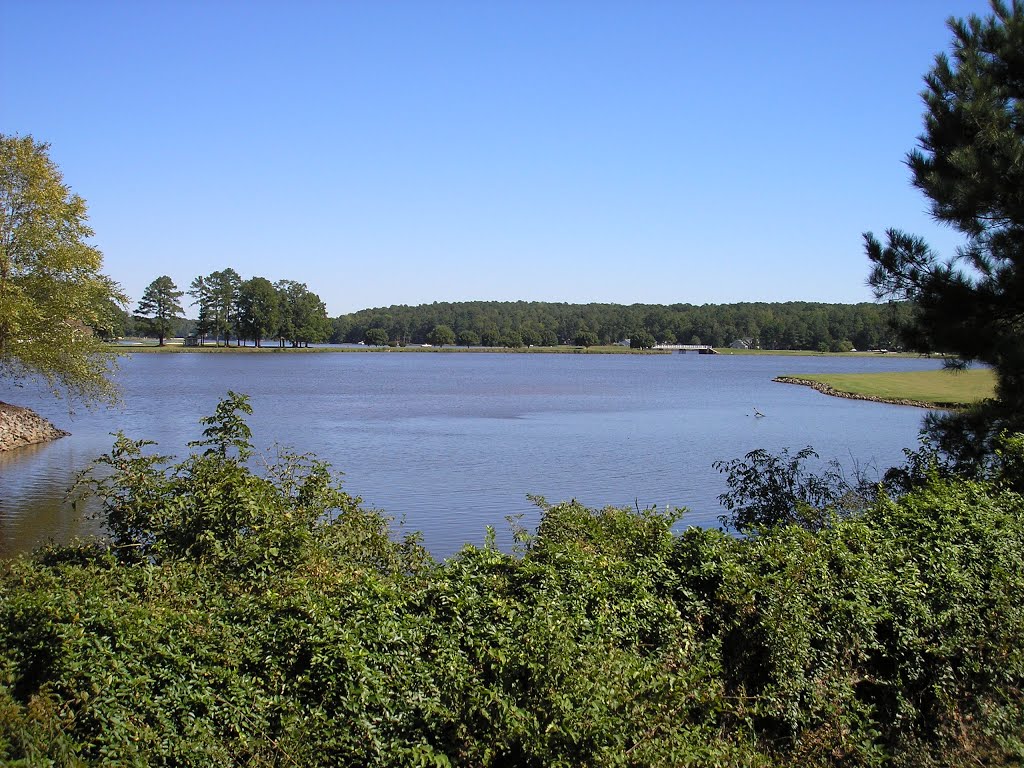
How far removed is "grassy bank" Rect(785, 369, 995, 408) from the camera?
56.4 metres

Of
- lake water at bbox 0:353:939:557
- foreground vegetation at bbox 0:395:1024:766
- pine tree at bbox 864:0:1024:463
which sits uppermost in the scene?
pine tree at bbox 864:0:1024:463

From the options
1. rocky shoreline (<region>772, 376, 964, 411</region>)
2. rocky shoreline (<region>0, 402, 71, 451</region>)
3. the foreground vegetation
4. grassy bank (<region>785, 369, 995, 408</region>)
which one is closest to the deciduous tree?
rocky shoreline (<region>0, 402, 71, 451</region>)

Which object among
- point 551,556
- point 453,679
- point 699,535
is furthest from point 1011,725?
point 453,679

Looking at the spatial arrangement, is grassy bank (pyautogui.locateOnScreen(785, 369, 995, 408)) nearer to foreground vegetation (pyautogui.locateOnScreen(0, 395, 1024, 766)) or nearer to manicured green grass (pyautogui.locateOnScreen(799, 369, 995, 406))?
manicured green grass (pyautogui.locateOnScreen(799, 369, 995, 406))

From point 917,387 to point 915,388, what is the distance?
138cm

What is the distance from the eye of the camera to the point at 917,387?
2643 inches

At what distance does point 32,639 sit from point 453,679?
2.38 meters

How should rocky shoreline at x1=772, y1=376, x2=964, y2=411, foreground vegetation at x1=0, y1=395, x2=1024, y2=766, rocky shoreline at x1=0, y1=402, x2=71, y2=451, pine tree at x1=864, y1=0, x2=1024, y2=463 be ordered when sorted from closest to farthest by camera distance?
foreground vegetation at x1=0, y1=395, x2=1024, y2=766, pine tree at x1=864, y1=0, x2=1024, y2=463, rocky shoreline at x1=0, y1=402, x2=71, y2=451, rocky shoreline at x1=772, y1=376, x2=964, y2=411

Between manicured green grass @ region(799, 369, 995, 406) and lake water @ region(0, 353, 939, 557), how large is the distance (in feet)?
14.7

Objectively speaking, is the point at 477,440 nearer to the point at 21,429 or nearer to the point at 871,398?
the point at 21,429

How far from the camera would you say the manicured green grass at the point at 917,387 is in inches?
2265

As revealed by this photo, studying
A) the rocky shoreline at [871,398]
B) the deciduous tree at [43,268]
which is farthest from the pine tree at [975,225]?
the rocky shoreline at [871,398]

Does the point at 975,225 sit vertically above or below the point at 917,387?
above

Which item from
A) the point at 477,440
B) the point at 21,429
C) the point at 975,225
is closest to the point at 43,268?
the point at 21,429
